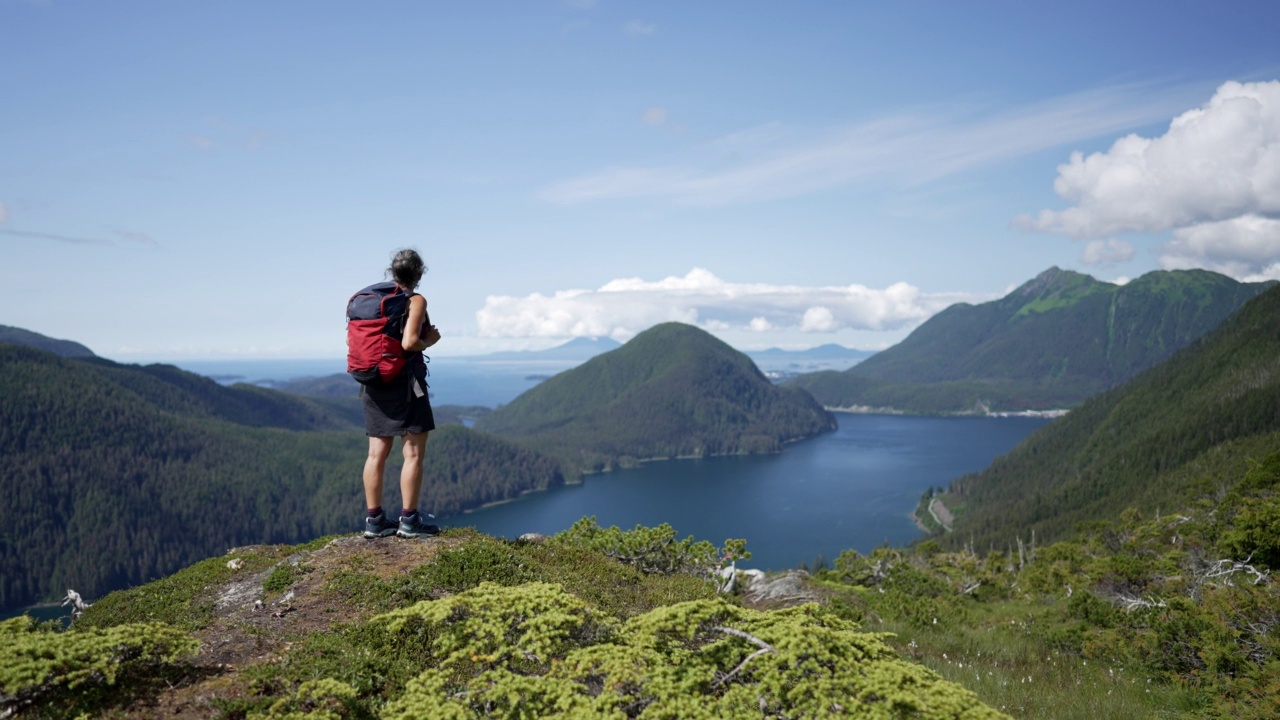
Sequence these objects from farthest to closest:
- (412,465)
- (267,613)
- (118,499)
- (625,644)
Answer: (118,499)
(412,465)
(267,613)
(625,644)

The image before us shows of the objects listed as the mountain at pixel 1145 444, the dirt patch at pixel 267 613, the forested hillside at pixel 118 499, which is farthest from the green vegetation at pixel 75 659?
the forested hillside at pixel 118 499

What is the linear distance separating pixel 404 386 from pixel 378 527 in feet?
8.42

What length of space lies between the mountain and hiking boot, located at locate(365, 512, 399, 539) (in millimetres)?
102564

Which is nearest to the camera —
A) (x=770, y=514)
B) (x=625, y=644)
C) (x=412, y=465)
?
(x=625, y=644)

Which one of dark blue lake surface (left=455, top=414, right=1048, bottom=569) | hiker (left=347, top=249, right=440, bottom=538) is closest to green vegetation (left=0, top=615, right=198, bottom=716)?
hiker (left=347, top=249, right=440, bottom=538)

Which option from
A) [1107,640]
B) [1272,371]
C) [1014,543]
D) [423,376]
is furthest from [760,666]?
[1272,371]

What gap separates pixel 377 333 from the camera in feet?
28.6

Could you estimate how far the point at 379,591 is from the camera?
804 centimetres

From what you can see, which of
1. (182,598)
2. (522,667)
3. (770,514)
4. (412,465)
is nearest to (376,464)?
(412,465)

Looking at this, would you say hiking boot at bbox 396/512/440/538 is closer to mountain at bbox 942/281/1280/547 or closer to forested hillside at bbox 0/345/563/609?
mountain at bbox 942/281/1280/547

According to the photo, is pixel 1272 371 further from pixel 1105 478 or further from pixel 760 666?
pixel 760 666

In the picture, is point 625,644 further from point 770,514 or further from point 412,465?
point 770,514

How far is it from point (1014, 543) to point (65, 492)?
218 metres

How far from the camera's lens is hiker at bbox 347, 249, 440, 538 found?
8789 millimetres
